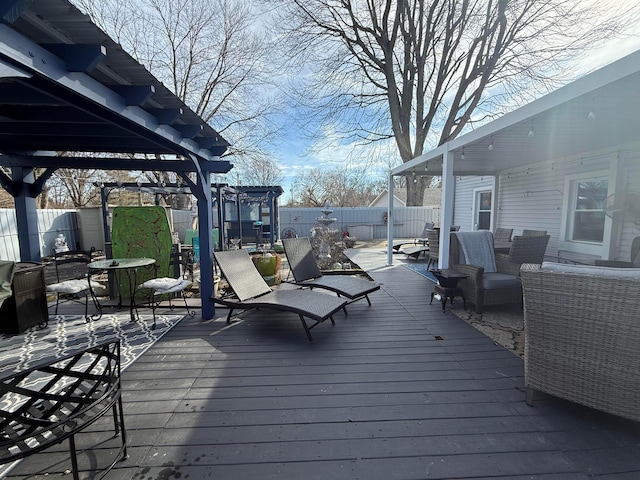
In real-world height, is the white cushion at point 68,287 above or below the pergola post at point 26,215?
below

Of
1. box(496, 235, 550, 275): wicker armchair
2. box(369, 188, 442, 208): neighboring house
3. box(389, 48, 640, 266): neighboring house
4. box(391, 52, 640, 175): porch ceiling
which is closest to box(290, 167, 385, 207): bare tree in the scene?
box(369, 188, 442, 208): neighboring house

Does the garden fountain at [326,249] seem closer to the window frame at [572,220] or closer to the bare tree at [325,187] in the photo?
the window frame at [572,220]

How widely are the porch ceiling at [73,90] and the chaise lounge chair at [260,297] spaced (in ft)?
4.70


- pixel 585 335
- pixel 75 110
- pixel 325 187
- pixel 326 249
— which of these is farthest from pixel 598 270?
pixel 325 187

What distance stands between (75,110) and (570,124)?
18.9ft

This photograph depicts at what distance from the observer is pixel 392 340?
3.10 m

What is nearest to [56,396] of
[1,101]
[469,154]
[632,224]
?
[1,101]

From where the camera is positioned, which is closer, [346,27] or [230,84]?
[346,27]

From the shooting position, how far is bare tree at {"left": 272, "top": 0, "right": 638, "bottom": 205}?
10.5 metres

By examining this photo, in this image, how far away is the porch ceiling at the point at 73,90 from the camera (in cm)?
146

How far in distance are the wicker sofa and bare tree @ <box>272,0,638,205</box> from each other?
448 inches

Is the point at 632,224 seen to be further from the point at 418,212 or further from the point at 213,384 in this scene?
the point at 418,212

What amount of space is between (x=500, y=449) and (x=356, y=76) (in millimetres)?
14594

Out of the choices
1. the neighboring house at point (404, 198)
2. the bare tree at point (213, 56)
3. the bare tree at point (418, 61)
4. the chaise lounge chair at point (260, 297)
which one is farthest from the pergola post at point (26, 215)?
the neighboring house at point (404, 198)
